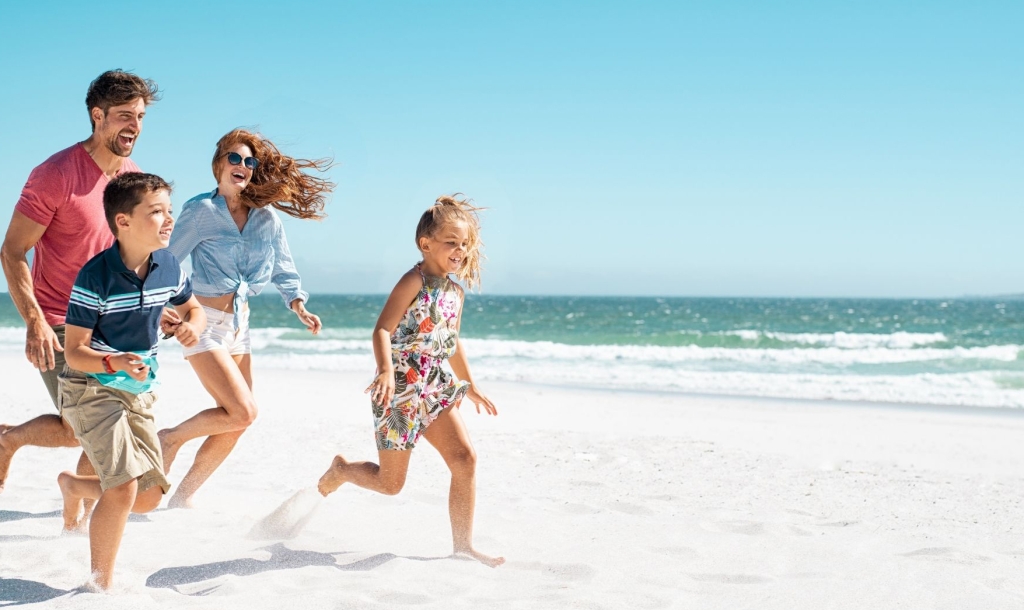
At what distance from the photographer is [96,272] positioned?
290 cm

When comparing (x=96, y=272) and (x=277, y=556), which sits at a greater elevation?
(x=96, y=272)

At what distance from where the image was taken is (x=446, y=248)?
3660mm

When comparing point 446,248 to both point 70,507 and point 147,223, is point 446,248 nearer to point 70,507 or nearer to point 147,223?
point 147,223

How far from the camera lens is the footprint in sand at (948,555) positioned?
3850 mm

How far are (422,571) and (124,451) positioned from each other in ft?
4.22

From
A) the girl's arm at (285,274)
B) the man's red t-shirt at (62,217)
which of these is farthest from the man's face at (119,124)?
the girl's arm at (285,274)

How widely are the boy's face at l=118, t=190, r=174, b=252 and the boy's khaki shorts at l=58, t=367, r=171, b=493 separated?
1.74 feet

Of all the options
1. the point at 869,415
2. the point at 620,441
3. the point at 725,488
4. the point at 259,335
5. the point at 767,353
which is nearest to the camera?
the point at 725,488

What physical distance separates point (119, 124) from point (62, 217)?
46 cm

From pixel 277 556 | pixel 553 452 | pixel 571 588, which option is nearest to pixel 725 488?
pixel 553 452

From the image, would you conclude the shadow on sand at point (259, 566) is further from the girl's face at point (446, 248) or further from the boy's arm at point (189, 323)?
the girl's face at point (446, 248)

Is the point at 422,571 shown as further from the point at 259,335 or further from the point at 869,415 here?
the point at 259,335

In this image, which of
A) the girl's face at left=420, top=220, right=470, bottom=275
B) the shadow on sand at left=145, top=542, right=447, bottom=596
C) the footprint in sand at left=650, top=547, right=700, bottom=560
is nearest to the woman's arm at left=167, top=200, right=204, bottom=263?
the girl's face at left=420, top=220, right=470, bottom=275

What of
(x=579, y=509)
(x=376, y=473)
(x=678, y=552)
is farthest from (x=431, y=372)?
(x=579, y=509)
